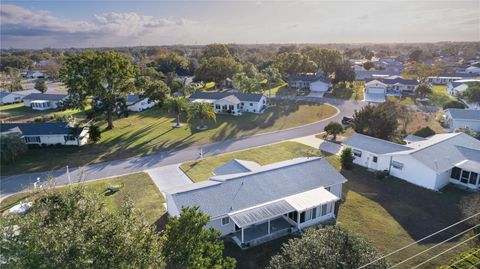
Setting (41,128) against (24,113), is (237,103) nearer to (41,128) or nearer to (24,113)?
(41,128)

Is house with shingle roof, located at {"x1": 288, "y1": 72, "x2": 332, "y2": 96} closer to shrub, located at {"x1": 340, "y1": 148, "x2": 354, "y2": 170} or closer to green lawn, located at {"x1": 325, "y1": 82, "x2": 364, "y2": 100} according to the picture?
green lawn, located at {"x1": 325, "y1": 82, "x2": 364, "y2": 100}

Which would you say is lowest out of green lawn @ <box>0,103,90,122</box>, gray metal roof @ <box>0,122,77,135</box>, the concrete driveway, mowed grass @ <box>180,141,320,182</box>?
the concrete driveway

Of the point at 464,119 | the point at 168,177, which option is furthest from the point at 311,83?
the point at 168,177

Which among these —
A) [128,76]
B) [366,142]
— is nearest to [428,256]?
[366,142]

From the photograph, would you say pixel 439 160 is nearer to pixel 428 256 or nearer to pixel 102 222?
pixel 428 256

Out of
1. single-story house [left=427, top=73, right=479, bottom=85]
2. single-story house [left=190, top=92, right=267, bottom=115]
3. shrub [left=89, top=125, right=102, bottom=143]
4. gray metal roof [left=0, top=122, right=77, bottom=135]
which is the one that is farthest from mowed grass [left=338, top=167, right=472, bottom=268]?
single-story house [left=427, top=73, right=479, bottom=85]

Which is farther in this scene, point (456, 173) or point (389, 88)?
point (389, 88)
